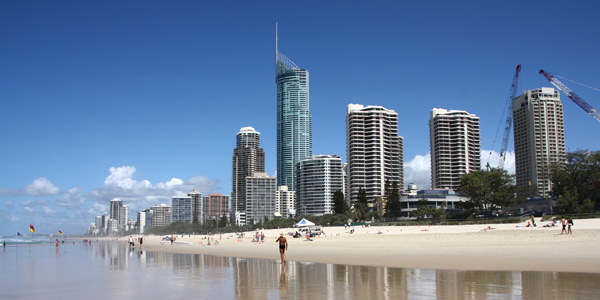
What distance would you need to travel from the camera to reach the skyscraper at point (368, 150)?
176 metres

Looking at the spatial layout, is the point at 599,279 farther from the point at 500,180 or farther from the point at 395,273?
the point at 500,180

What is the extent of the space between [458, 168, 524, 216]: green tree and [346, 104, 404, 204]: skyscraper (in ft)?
341

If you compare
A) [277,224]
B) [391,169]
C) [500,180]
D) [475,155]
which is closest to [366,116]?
[391,169]

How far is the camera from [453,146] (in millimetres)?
186500

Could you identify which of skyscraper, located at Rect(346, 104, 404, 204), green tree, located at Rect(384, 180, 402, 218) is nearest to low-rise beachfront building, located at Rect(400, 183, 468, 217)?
green tree, located at Rect(384, 180, 402, 218)

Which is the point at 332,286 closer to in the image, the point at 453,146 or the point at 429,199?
the point at 429,199

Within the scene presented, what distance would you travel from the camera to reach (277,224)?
129750mm

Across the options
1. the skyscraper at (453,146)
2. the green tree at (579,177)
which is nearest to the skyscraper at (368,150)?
the skyscraper at (453,146)

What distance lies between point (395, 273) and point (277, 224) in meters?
113

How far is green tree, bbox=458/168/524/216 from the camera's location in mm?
66312

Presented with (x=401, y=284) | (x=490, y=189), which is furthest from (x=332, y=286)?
(x=490, y=189)

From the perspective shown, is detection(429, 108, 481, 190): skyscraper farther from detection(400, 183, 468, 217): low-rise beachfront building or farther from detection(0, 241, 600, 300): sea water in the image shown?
detection(0, 241, 600, 300): sea water

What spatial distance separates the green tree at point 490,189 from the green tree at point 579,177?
22.3 ft

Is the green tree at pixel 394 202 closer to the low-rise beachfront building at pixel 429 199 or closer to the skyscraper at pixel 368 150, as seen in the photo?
the low-rise beachfront building at pixel 429 199
